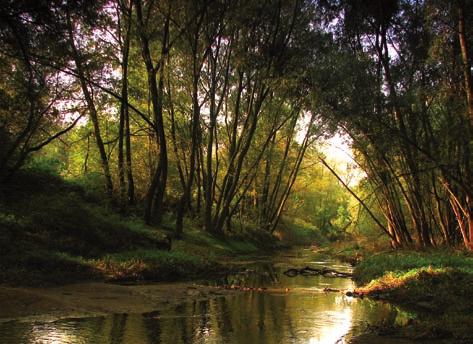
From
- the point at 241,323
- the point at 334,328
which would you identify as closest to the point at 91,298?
the point at 241,323

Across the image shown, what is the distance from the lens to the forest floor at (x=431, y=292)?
24.1ft

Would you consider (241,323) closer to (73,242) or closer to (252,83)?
(73,242)

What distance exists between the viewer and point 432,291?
10.2 meters

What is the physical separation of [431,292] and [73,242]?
989 cm

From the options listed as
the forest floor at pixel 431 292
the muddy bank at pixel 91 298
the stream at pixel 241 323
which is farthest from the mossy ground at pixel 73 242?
the forest floor at pixel 431 292

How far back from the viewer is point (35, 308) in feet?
26.9

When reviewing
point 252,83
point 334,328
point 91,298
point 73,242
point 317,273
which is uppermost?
point 252,83

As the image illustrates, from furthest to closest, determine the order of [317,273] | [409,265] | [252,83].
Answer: [252,83] → [317,273] → [409,265]

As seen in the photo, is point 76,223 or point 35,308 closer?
point 35,308

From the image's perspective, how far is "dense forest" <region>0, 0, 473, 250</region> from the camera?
13484mm

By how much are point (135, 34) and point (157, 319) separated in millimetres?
14086

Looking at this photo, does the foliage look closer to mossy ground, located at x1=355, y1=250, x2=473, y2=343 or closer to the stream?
mossy ground, located at x1=355, y1=250, x2=473, y2=343

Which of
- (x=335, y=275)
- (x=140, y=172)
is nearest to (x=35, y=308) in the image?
A: (x=335, y=275)

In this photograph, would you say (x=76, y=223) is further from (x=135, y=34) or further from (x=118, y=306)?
(x=135, y=34)
